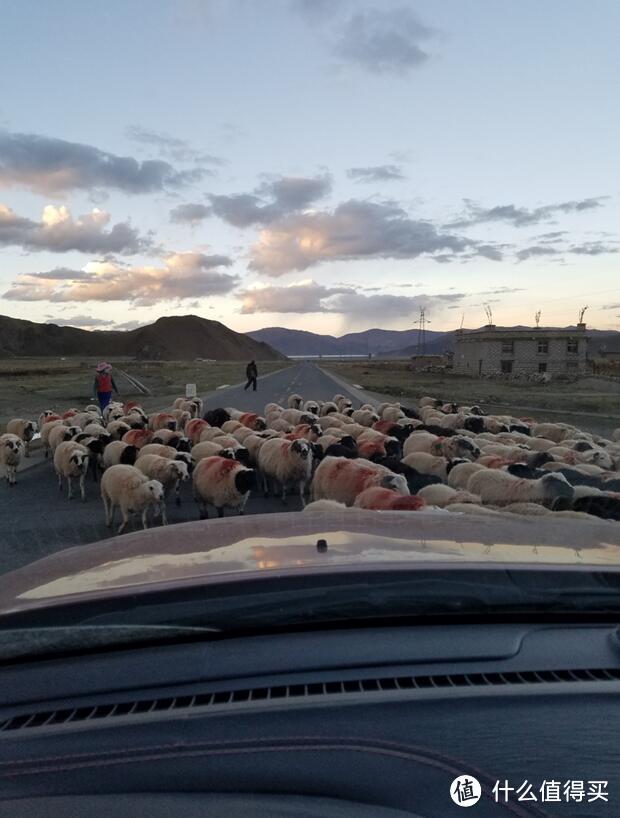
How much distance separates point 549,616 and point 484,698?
48 centimetres

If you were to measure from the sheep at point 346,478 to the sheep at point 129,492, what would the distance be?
217 cm

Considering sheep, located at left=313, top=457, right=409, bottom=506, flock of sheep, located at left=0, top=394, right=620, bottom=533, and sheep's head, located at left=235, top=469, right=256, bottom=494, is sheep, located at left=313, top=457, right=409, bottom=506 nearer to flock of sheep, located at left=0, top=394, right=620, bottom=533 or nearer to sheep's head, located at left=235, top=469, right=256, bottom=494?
Result: flock of sheep, located at left=0, top=394, right=620, bottom=533

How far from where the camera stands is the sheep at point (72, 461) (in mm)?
11594

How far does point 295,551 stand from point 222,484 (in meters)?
7.64

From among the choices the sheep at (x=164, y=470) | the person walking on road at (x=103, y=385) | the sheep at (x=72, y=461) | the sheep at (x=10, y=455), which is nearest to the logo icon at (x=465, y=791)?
the sheep at (x=164, y=470)

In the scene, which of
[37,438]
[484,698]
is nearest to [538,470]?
[484,698]

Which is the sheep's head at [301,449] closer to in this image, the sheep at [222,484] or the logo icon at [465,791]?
the sheep at [222,484]

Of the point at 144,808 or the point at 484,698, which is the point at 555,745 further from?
the point at 144,808

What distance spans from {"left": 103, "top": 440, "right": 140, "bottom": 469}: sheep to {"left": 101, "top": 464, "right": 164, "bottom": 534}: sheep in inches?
66.5

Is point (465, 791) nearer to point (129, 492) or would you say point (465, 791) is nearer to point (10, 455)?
point (129, 492)

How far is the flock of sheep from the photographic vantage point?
25.7 feet

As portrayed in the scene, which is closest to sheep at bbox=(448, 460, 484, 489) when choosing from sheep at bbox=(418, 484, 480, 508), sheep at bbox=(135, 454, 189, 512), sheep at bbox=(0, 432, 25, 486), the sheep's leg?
sheep at bbox=(418, 484, 480, 508)

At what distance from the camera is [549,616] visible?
6.78 ft

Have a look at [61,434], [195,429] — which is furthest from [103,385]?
[195,429]
